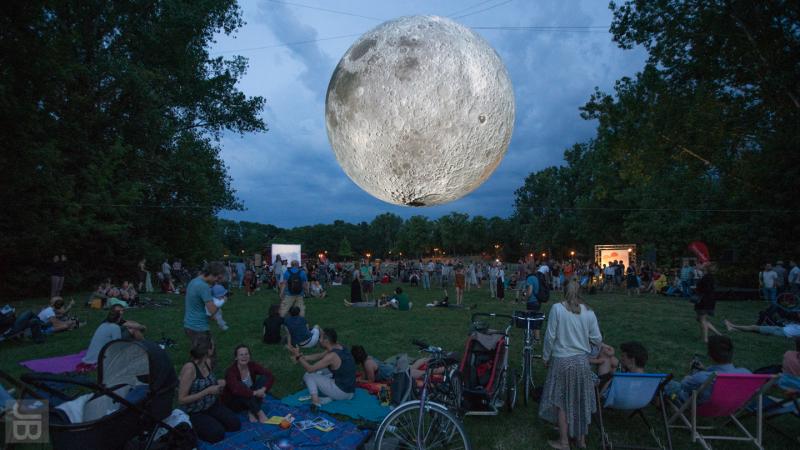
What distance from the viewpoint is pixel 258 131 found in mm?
25938

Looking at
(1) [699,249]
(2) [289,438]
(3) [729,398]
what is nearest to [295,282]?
(2) [289,438]

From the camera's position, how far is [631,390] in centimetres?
465

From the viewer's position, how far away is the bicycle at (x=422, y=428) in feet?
12.2

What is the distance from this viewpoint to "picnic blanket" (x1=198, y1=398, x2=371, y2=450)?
4777 mm

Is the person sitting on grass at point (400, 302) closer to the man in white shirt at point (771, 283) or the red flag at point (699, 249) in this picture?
the man in white shirt at point (771, 283)

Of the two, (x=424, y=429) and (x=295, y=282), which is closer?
(x=424, y=429)

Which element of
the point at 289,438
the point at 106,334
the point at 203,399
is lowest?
the point at 289,438

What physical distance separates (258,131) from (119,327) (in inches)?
795

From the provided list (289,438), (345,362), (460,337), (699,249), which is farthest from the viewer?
(699,249)

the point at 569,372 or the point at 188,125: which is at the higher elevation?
the point at 188,125

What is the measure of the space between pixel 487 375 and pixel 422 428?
209 cm

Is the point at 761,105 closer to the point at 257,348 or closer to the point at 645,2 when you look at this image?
the point at 645,2

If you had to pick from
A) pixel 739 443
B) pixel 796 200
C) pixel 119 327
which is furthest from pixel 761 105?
pixel 119 327

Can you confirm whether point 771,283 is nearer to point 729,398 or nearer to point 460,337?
point 460,337
